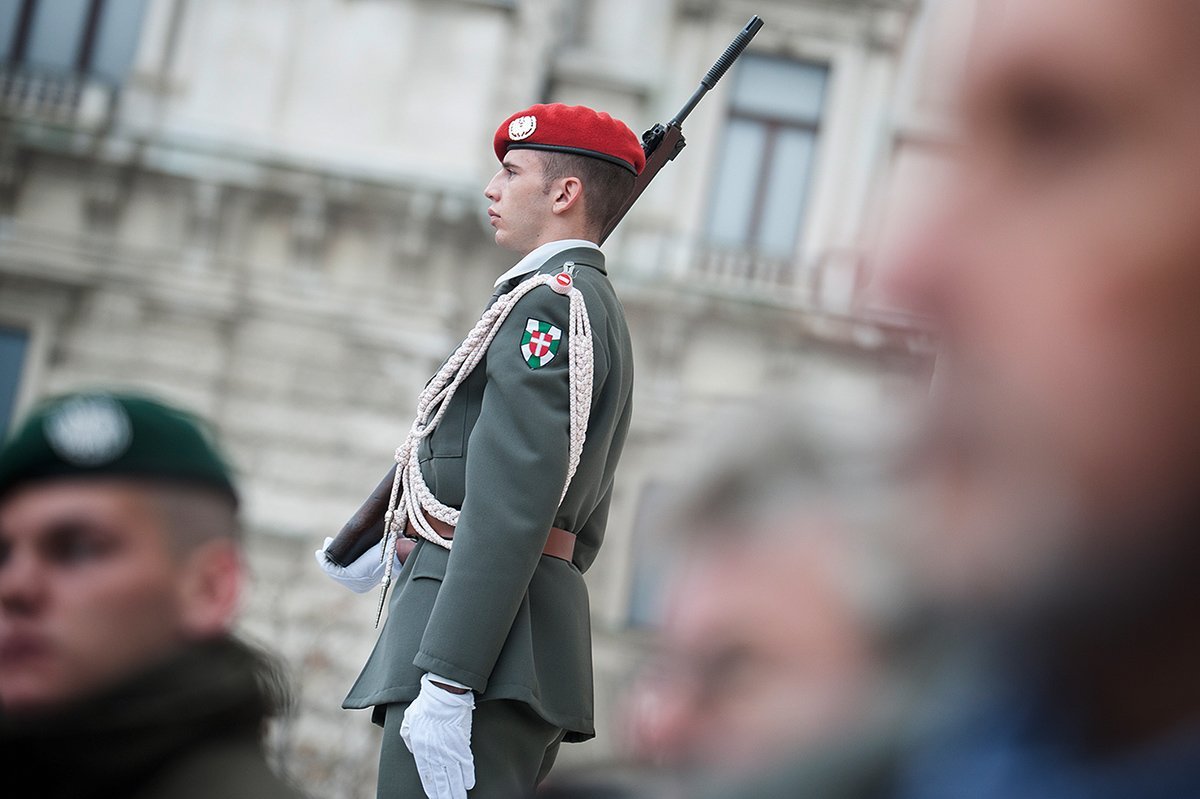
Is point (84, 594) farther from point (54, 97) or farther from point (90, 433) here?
point (54, 97)

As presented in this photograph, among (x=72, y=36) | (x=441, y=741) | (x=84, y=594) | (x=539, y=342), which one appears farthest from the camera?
(x=72, y=36)

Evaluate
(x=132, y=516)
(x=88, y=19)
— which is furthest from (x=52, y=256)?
(x=132, y=516)

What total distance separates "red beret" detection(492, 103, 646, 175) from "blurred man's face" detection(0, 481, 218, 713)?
3.85ft

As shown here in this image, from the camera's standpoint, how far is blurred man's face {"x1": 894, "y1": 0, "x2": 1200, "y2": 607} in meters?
0.57

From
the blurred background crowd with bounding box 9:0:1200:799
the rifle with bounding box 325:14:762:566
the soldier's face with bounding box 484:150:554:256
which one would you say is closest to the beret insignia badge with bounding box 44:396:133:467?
the rifle with bounding box 325:14:762:566

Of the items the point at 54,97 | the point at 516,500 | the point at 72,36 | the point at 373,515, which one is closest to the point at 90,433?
the point at 516,500

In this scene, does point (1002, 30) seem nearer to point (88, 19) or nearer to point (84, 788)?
point (84, 788)

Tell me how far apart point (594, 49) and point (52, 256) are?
14.3 ft

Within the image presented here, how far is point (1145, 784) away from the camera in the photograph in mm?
572

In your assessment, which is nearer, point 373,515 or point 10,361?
point 373,515

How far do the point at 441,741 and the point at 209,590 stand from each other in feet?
2.03

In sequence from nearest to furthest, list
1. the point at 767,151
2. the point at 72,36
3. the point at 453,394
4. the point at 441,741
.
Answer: the point at 441,741, the point at 453,394, the point at 72,36, the point at 767,151

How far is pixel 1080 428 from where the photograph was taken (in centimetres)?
59

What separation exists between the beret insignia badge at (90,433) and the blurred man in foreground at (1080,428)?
1367 mm
